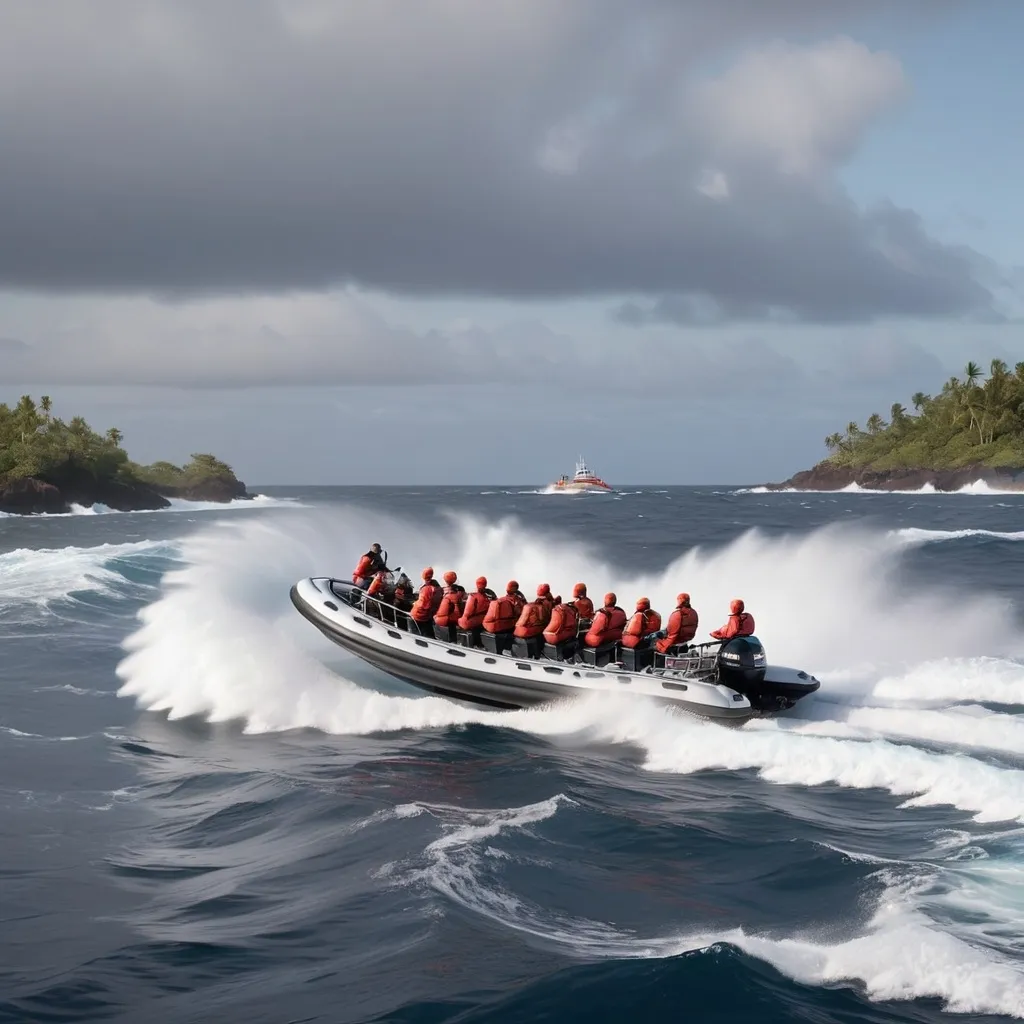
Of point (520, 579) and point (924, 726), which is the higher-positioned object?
point (520, 579)

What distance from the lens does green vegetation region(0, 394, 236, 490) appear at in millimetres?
104812

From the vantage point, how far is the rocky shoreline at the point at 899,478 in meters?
125

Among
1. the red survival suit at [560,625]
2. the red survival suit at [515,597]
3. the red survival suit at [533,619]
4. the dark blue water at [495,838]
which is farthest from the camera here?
the red survival suit at [515,597]

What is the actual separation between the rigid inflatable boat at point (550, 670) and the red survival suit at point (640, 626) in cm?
25

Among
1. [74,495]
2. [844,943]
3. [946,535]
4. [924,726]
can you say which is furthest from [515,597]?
[74,495]

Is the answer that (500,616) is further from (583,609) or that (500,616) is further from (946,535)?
(946,535)

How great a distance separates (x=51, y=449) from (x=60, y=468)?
2050mm

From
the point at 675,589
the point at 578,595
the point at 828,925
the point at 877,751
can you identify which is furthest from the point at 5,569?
the point at 828,925

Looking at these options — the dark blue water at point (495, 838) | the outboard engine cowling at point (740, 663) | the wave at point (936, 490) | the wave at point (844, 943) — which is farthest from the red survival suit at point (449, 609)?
the wave at point (936, 490)

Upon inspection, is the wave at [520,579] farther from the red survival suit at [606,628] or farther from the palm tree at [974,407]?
the palm tree at [974,407]

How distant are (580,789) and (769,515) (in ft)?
202

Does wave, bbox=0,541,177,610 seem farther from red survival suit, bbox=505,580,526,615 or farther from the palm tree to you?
the palm tree

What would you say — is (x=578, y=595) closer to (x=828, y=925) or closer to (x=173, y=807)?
(x=173, y=807)

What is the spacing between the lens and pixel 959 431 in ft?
477
